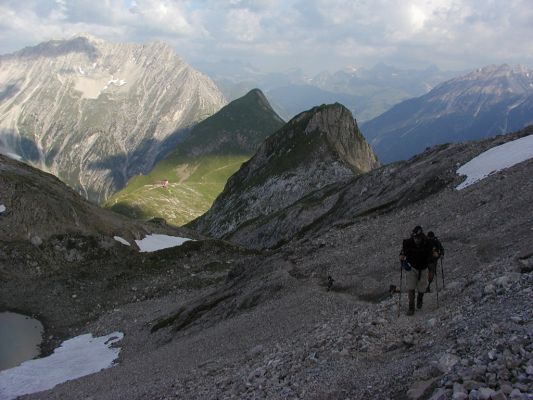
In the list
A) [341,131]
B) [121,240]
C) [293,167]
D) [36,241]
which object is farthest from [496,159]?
[341,131]

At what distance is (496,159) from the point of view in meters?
47.1

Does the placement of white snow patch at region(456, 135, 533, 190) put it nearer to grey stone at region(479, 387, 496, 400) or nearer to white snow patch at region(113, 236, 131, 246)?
grey stone at region(479, 387, 496, 400)

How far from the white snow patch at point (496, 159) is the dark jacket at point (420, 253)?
26.8 m

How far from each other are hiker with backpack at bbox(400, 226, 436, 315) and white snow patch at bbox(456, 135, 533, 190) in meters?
26.9

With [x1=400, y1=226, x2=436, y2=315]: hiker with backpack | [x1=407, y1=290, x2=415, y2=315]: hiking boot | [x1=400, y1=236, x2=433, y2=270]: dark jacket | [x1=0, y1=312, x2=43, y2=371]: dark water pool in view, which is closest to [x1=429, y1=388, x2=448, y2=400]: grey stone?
[x1=407, y1=290, x2=415, y2=315]: hiking boot

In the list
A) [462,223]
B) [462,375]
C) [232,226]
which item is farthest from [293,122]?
[462,375]

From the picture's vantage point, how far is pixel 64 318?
52.0 metres

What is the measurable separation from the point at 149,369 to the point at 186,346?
293 cm

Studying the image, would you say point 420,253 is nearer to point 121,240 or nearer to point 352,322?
point 352,322

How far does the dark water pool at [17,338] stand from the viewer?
4335 centimetres

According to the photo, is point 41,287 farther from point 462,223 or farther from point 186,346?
point 462,223

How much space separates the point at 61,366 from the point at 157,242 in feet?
113

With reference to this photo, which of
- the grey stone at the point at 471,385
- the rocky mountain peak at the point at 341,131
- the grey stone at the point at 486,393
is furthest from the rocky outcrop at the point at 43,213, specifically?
the rocky mountain peak at the point at 341,131

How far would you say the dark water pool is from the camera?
4335 cm
